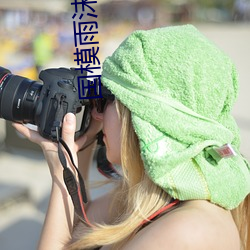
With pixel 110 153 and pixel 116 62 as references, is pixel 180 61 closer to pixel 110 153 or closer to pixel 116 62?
pixel 116 62

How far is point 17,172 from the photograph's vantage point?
8.13ft

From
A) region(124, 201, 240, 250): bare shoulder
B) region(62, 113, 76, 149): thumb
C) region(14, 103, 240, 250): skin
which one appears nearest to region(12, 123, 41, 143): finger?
region(14, 103, 240, 250): skin

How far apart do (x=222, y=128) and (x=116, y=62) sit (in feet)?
0.90

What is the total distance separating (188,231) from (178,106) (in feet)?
0.83

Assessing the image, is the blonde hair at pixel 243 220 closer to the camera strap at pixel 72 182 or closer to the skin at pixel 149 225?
the skin at pixel 149 225

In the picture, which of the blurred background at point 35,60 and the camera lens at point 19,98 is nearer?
the camera lens at point 19,98

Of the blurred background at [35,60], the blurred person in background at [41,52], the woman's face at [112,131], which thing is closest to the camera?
the woman's face at [112,131]

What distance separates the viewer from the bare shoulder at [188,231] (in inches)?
34.0

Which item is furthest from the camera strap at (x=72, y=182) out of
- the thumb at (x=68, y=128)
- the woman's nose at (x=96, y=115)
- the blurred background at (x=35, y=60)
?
the blurred background at (x=35, y=60)

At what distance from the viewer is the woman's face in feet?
3.21

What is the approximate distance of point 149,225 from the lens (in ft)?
3.07

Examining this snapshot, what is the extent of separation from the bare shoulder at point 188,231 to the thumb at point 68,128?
0.90ft

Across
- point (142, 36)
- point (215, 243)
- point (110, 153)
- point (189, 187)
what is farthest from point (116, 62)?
point (215, 243)

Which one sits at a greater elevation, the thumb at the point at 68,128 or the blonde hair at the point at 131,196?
the thumb at the point at 68,128
